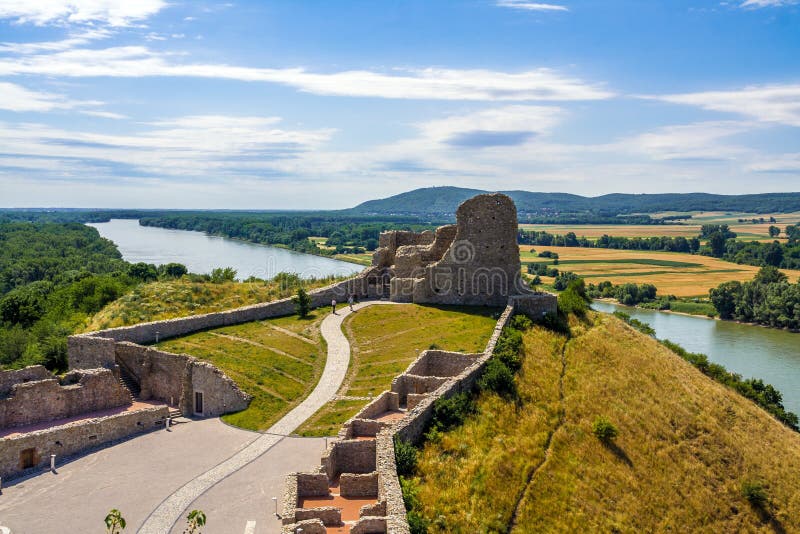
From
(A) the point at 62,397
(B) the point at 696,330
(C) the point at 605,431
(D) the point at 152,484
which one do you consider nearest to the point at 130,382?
(A) the point at 62,397

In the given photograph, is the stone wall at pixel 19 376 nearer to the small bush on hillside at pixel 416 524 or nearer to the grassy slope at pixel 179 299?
the grassy slope at pixel 179 299

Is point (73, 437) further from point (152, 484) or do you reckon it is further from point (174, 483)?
point (174, 483)

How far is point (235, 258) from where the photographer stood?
129000 mm

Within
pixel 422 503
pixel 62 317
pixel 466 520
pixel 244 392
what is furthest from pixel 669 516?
pixel 62 317

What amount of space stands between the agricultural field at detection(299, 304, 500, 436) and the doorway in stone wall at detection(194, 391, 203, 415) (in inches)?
220

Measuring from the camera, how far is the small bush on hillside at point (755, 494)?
Answer: 25016 mm

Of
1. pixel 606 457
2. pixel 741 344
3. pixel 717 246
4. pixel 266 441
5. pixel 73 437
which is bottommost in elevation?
pixel 741 344

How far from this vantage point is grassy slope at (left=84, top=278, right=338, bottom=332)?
3672cm

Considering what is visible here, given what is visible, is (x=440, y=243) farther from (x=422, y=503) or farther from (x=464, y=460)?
(x=422, y=503)

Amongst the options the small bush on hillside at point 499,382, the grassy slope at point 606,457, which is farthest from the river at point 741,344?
the small bush on hillside at point 499,382

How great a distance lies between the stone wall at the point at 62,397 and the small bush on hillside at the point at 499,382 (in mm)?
15992

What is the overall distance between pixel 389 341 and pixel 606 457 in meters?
12.5

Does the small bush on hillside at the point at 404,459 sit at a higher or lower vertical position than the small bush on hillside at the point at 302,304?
lower

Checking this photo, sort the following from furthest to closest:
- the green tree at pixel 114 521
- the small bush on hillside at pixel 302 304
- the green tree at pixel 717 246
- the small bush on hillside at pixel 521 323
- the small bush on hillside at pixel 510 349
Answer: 1. the green tree at pixel 717 246
2. the small bush on hillside at pixel 302 304
3. the small bush on hillside at pixel 521 323
4. the small bush on hillside at pixel 510 349
5. the green tree at pixel 114 521
